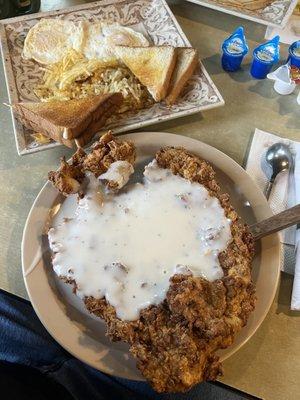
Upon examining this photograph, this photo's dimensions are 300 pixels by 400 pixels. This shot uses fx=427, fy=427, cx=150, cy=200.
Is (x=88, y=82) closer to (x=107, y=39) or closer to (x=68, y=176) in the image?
(x=107, y=39)

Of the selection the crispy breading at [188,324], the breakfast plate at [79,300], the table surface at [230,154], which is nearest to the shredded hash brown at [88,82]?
the table surface at [230,154]

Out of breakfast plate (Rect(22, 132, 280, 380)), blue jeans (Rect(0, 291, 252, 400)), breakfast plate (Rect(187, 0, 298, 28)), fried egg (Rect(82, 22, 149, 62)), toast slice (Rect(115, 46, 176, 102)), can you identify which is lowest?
blue jeans (Rect(0, 291, 252, 400))

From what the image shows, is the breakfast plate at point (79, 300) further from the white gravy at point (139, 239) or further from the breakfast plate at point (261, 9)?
the breakfast plate at point (261, 9)

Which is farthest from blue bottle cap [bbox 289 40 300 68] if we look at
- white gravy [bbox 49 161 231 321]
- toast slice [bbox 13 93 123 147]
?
Result: white gravy [bbox 49 161 231 321]

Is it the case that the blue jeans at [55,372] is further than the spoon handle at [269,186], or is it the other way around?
the spoon handle at [269,186]

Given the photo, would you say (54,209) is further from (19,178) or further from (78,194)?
(19,178)

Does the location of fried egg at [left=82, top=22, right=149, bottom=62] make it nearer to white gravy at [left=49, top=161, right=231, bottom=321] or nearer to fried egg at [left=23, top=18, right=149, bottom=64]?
fried egg at [left=23, top=18, right=149, bottom=64]

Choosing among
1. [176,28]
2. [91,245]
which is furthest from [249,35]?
[91,245]
